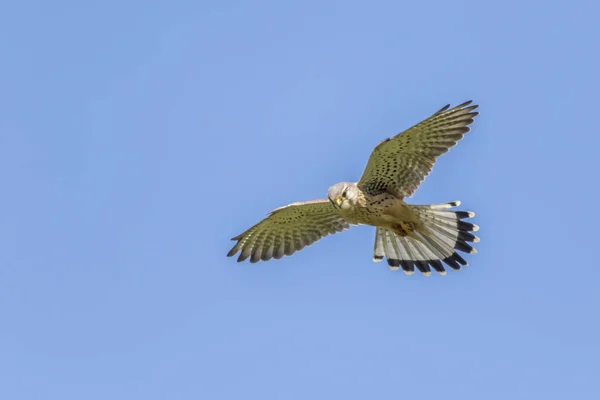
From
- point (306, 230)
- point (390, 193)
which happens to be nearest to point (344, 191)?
point (390, 193)

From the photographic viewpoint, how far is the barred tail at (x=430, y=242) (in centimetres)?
1318

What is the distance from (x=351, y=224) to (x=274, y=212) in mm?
1068

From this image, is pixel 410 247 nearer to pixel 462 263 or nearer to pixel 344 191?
pixel 462 263

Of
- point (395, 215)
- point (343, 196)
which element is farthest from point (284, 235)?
point (395, 215)

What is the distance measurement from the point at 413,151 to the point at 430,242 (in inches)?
58.5

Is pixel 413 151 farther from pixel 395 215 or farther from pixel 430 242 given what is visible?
pixel 430 242

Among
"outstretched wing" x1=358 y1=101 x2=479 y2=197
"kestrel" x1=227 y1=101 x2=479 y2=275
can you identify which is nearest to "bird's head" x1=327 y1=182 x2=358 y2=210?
"kestrel" x1=227 y1=101 x2=479 y2=275

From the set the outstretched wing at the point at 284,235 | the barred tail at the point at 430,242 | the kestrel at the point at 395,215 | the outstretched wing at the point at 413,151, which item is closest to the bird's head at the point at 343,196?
the kestrel at the point at 395,215

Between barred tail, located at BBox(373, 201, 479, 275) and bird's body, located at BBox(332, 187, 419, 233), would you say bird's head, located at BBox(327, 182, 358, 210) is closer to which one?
bird's body, located at BBox(332, 187, 419, 233)

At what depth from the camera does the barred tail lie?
1318 centimetres

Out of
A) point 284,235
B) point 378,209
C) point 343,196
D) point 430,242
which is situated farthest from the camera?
point 284,235

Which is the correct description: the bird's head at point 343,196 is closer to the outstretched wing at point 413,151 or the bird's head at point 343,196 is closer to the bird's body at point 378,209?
the bird's body at point 378,209

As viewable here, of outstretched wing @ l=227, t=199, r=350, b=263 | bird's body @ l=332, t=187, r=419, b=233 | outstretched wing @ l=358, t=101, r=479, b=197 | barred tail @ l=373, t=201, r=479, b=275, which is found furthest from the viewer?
outstretched wing @ l=227, t=199, r=350, b=263

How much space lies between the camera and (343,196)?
A: 12625 millimetres
